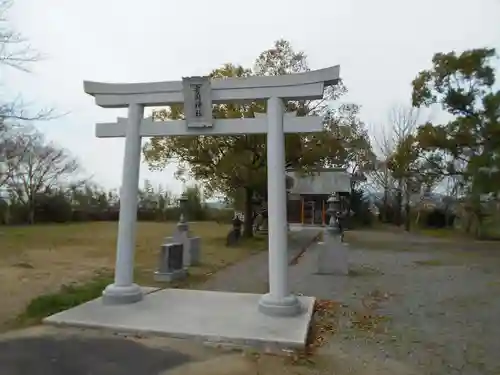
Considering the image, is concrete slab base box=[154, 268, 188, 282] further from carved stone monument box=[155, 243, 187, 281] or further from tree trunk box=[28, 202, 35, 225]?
tree trunk box=[28, 202, 35, 225]

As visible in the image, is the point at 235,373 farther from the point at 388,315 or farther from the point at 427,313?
the point at 427,313

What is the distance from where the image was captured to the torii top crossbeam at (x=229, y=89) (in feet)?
18.2

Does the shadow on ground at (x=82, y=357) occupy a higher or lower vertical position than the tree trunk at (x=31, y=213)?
lower

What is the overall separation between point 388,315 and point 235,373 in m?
3.09

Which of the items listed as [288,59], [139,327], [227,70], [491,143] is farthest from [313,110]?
[139,327]

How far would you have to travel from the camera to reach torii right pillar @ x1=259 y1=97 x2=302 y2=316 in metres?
5.36

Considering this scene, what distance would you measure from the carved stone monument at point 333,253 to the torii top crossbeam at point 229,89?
4.63m

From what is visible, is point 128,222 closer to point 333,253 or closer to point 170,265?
point 170,265

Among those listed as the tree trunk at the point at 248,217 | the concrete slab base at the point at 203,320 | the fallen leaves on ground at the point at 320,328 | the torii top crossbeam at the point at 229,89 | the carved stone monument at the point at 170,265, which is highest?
the torii top crossbeam at the point at 229,89

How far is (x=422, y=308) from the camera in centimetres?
654

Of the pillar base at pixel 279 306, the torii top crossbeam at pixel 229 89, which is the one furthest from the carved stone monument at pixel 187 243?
the pillar base at pixel 279 306

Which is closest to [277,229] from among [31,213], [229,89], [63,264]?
[229,89]

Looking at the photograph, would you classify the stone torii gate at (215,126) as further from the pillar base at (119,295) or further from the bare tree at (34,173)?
the bare tree at (34,173)

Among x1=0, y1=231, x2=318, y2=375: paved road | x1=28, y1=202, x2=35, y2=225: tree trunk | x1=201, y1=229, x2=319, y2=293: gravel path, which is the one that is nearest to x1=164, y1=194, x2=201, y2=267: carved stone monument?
x1=201, y1=229, x2=319, y2=293: gravel path
